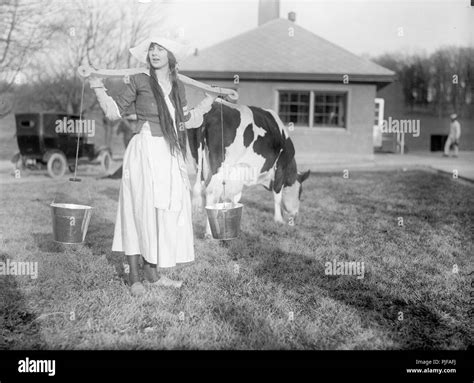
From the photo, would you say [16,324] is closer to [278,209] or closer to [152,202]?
[152,202]

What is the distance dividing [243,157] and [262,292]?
2222 mm

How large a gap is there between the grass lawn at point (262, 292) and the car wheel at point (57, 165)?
358 centimetres

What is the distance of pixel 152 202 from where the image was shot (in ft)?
11.1

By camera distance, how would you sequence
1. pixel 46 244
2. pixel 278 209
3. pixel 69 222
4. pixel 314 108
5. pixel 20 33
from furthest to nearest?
pixel 314 108, pixel 278 209, pixel 46 244, pixel 20 33, pixel 69 222

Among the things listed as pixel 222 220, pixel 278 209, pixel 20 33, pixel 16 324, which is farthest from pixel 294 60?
pixel 16 324

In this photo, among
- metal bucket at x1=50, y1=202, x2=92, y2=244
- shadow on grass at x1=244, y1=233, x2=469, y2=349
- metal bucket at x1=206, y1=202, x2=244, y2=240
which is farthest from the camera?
metal bucket at x1=206, y1=202, x2=244, y2=240

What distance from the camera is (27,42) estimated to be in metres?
4.61

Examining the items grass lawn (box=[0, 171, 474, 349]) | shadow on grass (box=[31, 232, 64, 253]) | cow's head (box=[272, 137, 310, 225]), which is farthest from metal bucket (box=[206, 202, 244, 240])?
cow's head (box=[272, 137, 310, 225])

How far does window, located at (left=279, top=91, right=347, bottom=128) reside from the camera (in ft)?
42.5

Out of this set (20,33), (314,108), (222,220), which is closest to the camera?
(222,220)

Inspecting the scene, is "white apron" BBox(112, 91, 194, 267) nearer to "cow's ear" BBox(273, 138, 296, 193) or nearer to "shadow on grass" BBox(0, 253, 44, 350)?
"shadow on grass" BBox(0, 253, 44, 350)

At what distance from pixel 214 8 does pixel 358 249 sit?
2.53 meters

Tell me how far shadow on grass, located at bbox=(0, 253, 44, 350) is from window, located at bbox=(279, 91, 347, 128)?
10.4 metres
